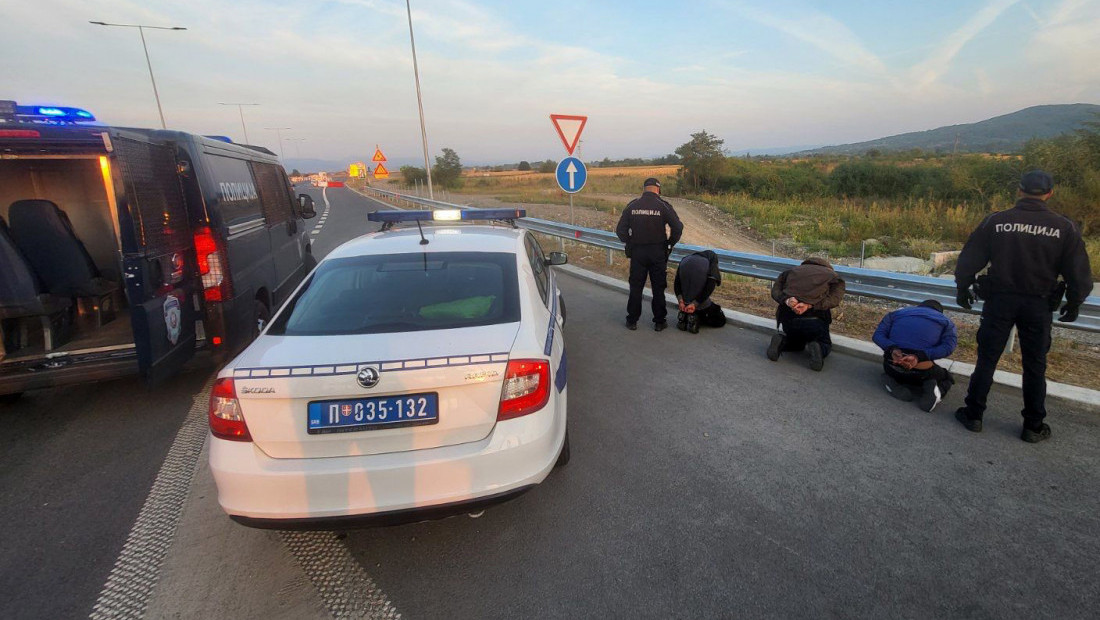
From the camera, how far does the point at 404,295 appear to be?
315 cm

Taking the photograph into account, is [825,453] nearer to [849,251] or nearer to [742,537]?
[742,537]

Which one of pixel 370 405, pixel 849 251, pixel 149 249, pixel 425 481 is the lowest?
pixel 849 251

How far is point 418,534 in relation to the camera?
2842 millimetres

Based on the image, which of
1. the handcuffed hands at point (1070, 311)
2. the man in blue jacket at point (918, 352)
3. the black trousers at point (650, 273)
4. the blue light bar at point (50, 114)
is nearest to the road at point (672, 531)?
the man in blue jacket at point (918, 352)

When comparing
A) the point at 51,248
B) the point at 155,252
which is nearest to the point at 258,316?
the point at 155,252

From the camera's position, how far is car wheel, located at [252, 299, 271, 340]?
5.50 meters

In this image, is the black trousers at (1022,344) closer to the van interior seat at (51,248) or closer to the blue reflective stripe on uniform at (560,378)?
the blue reflective stripe on uniform at (560,378)

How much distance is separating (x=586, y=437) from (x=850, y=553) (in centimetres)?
173

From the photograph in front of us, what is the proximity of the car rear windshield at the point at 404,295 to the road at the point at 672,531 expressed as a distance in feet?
3.64

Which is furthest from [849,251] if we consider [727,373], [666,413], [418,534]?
[418,534]

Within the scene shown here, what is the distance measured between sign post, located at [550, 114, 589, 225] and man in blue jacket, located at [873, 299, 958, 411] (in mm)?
6252

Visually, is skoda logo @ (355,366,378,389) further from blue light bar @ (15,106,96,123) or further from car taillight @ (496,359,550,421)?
blue light bar @ (15,106,96,123)

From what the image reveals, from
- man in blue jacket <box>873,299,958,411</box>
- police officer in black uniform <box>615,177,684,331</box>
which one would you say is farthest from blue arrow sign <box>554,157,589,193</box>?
man in blue jacket <box>873,299,958,411</box>

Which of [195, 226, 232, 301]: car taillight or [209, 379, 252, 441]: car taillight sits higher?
[195, 226, 232, 301]: car taillight
